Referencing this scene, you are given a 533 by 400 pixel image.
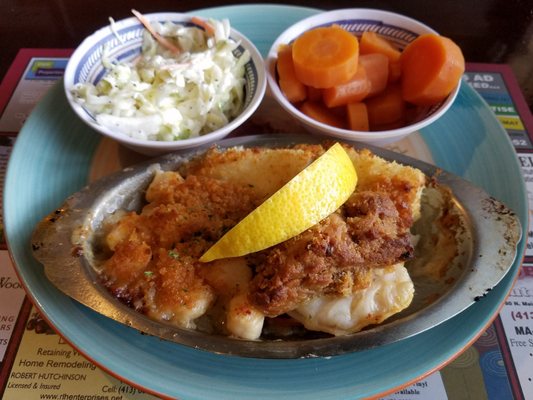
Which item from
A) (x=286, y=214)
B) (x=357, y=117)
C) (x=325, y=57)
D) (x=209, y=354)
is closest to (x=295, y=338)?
(x=209, y=354)

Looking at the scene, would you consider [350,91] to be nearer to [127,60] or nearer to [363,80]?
[363,80]

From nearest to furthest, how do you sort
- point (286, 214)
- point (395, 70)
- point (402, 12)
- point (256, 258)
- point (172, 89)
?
point (286, 214)
point (256, 258)
point (172, 89)
point (395, 70)
point (402, 12)

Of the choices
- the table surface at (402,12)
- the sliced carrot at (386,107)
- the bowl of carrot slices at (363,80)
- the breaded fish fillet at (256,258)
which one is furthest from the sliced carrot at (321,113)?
the table surface at (402,12)

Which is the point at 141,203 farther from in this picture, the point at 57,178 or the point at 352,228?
the point at 352,228

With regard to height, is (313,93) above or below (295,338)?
above

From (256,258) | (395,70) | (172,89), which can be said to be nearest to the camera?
(256,258)

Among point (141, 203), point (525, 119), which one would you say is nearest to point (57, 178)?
point (141, 203)
